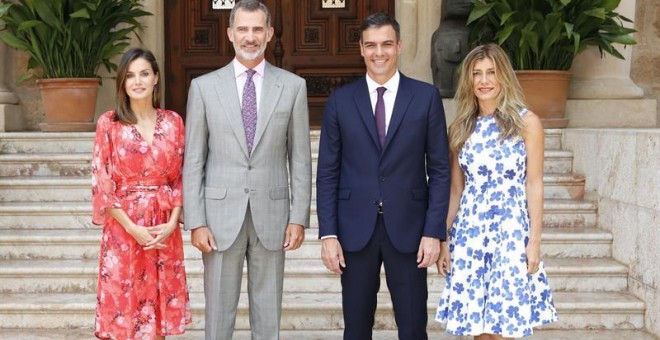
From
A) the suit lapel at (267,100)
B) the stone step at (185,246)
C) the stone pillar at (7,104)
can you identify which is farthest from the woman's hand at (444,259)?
the stone pillar at (7,104)

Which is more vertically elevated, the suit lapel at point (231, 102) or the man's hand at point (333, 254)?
the suit lapel at point (231, 102)

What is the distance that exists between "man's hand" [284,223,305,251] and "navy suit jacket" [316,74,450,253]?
120 mm

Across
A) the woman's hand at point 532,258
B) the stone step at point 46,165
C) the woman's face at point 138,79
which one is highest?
the woman's face at point 138,79

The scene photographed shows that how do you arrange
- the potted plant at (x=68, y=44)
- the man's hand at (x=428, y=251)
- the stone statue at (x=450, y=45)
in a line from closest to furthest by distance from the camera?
the man's hand at (x=428, y=251) < the potted plant at (x=68, y=44) < the stone statue at (x=450, y=45)

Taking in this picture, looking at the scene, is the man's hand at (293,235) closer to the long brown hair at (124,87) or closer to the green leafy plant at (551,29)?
the long brown hair at (124,87)

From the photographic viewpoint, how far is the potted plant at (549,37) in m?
5.47

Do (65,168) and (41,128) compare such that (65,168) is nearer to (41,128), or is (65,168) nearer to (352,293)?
(41,128)

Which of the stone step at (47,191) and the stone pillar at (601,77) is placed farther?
the stone pillar at (601,77)

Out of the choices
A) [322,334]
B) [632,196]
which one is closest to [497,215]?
[322,334]

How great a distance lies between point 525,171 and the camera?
309 cm

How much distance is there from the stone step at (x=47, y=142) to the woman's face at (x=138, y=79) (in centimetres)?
272

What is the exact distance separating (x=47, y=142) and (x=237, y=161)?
3.14 meters

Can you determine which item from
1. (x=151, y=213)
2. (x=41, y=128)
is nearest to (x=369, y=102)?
(x=151, y=213)

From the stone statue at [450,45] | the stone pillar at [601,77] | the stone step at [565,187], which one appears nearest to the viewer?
the stone step at [565,187]
